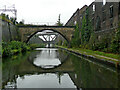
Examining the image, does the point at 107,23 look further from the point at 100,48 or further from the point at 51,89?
the point at 51,89

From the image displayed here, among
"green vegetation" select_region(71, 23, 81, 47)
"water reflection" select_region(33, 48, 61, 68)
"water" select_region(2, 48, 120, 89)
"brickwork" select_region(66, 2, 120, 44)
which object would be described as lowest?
"water reflection" select_region(33, 48, 61, 68)

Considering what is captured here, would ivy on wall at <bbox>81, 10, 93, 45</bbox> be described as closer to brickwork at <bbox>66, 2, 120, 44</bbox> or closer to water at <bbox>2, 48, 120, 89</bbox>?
brickwork at <bbox>66, 2, 120, 44</bbox>

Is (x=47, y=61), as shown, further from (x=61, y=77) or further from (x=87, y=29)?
(x=87, y=29)

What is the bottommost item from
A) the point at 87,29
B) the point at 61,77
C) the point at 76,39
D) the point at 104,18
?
the point at 61,77

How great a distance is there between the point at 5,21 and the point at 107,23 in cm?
1920

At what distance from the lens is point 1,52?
15156 mm

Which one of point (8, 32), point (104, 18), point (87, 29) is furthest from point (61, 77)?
point (8, 32)

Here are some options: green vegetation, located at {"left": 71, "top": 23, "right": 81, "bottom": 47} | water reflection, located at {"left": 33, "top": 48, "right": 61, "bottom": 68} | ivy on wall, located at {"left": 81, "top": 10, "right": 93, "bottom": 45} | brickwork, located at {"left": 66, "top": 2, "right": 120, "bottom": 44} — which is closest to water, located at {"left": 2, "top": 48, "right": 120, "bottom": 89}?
water reflection, located at {"left": 33, "top": 48, "right": 61, "bottom": 68}

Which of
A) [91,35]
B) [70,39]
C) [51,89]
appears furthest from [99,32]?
[51,89]

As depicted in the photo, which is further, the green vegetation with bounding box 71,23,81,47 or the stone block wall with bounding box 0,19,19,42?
the green vegetation with bounding box 71,23,81,47

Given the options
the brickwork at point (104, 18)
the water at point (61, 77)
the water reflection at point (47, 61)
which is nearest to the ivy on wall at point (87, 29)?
the brickwork at point (104, 18)

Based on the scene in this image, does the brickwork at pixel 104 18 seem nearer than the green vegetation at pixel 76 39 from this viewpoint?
Yes

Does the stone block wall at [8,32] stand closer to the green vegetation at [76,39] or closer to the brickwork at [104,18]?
the green vegetation at [76,39]

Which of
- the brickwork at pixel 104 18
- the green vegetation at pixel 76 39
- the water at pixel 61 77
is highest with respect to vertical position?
the brickwork at pixel 104 18
